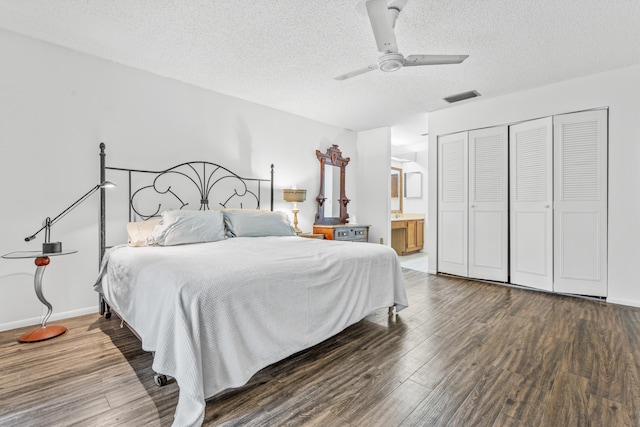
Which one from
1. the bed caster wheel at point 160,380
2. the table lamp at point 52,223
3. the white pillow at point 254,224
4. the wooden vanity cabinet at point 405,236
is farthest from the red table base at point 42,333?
the wooden vanity cabinet at point 405,236

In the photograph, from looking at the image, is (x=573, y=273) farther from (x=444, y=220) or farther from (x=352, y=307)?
(x=352, y=307)

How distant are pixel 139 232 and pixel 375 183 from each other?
13.2ft

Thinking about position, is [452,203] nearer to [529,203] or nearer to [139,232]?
[529,203]

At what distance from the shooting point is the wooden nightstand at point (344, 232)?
15.2 ft

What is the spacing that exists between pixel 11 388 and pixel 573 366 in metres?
3.39

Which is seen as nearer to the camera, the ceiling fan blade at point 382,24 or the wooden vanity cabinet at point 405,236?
the ceiling fan blade at point 382,24

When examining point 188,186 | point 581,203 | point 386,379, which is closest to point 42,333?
point 188,186

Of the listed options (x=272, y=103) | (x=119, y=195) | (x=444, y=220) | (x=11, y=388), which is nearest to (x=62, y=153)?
(x=119, y=195)

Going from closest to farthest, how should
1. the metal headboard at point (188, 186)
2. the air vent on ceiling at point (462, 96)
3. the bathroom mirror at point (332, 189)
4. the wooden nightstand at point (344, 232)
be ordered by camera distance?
the metal headboard at point (188, 186), the air vent on ceiling at point (462, 96), the wooden nightstand at point (344, 232), the bathroom mirror at point (332, 189)

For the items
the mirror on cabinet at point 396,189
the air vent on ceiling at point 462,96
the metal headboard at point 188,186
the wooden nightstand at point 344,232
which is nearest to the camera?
the metal headboard at point 188,186

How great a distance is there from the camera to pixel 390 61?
222cm

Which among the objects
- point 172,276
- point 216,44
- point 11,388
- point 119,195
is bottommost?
point 11,388

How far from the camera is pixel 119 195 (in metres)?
3.09

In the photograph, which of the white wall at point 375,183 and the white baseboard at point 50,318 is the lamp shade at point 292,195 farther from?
the white baseboard at point 50,318
